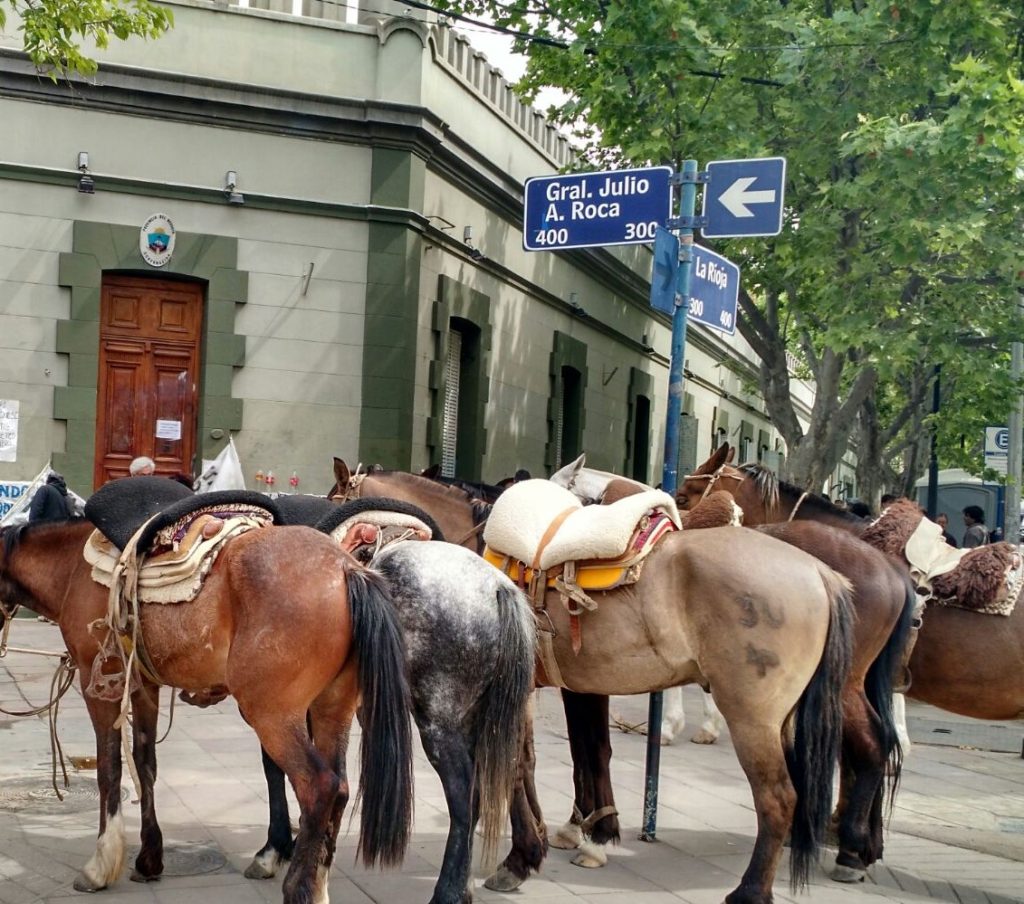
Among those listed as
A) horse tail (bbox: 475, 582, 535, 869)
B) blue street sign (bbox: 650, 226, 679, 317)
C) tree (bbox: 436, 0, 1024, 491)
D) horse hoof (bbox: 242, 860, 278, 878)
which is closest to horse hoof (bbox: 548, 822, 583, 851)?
horse tail (bbox: 475, 582, 535, 869)

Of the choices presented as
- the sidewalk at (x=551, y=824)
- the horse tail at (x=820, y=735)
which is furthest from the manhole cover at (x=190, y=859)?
the horse tail at (x=820, y=735)

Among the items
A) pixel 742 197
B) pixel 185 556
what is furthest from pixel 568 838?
pixel 742 197

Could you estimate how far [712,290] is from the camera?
287 inches

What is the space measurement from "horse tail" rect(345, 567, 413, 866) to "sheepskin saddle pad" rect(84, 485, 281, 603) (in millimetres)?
688

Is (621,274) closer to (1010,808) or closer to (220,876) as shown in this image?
(1010,808)

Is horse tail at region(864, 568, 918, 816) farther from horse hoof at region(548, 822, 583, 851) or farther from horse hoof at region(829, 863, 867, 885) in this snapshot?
horse hoof at region(548, 822, 583, 851)

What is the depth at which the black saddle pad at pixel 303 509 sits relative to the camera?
6.21 meters

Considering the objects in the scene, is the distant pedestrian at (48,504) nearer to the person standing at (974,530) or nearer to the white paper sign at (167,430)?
the white paper sign at (167,430)

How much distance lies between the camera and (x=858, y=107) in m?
14.2

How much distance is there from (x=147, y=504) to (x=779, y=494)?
13.7 ft

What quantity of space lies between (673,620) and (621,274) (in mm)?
18873

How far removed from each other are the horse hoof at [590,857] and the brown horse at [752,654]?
0.52 metres

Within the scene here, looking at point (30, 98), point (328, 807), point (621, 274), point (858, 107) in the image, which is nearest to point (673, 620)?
point (328, 807)

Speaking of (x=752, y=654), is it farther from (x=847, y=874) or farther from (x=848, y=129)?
(x=848, y=129)
